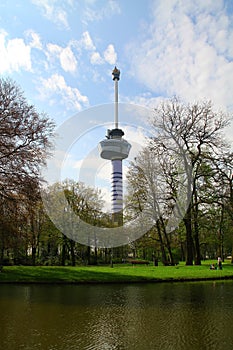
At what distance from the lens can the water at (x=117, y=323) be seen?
6.47m

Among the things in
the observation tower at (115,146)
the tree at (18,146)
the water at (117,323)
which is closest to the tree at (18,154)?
the tree at (18,146)

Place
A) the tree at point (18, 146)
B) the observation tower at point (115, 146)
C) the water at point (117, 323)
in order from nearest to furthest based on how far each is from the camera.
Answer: the water at point (117, 323), the tree at point (18, 146), the observation tower at point (115, 146)

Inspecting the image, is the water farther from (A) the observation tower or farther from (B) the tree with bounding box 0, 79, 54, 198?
(A) the observation tower

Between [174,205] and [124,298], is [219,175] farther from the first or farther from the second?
[124,298]

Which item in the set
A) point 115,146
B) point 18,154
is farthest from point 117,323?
point 115,146

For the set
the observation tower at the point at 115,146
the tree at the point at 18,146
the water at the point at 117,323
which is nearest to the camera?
the water at the point at 117,323

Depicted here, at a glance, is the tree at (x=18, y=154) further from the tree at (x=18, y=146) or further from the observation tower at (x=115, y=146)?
the observation tower at (x=115, y=146)

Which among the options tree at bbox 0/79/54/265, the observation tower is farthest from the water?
the observation tower

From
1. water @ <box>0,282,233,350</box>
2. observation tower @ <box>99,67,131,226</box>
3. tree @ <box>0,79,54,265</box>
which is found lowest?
water @ <box>0,282,233,350</box>

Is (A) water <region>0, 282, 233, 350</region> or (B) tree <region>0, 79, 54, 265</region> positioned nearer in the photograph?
(A) water <region>0, 282, 233, 350</region>

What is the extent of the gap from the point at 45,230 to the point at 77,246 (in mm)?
6419

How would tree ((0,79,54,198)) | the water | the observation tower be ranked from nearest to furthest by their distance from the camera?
the water < tree ((0,79,54,198)) < the observation tower

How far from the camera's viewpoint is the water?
21.2ft

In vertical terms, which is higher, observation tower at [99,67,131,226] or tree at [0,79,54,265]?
observation tower at [99,67,131,226]
